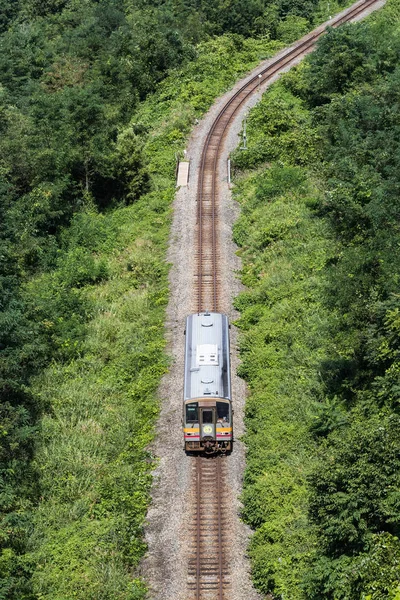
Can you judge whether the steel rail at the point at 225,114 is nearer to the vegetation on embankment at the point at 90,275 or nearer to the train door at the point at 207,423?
the vegetation on embankment at the point at 90,275

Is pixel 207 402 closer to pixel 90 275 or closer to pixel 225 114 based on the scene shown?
pixel 90 275

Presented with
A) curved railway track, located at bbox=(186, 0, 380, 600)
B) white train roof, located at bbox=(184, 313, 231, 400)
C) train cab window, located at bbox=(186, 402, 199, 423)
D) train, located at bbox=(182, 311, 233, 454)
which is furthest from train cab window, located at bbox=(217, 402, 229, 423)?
curved railway track, located at bbox=(186, 0, 380, 600)

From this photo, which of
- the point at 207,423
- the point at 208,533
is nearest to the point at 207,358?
the point at 207,423

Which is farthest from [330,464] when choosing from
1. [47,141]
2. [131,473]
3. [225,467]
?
[47,141]

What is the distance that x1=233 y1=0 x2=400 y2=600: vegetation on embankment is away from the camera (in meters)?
24.0

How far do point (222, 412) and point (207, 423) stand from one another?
2.61 ft

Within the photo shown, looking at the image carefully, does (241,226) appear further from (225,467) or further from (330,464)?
(330,464)

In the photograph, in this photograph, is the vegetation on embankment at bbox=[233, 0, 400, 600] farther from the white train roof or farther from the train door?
the white train roof

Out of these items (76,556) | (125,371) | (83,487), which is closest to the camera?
(76,556)

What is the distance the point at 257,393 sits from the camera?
36.3m

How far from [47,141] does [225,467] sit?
3213 cm

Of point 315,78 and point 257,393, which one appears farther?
point 315,78

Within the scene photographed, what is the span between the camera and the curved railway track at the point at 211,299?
27.4 metres

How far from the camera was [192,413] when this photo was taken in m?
31.8
